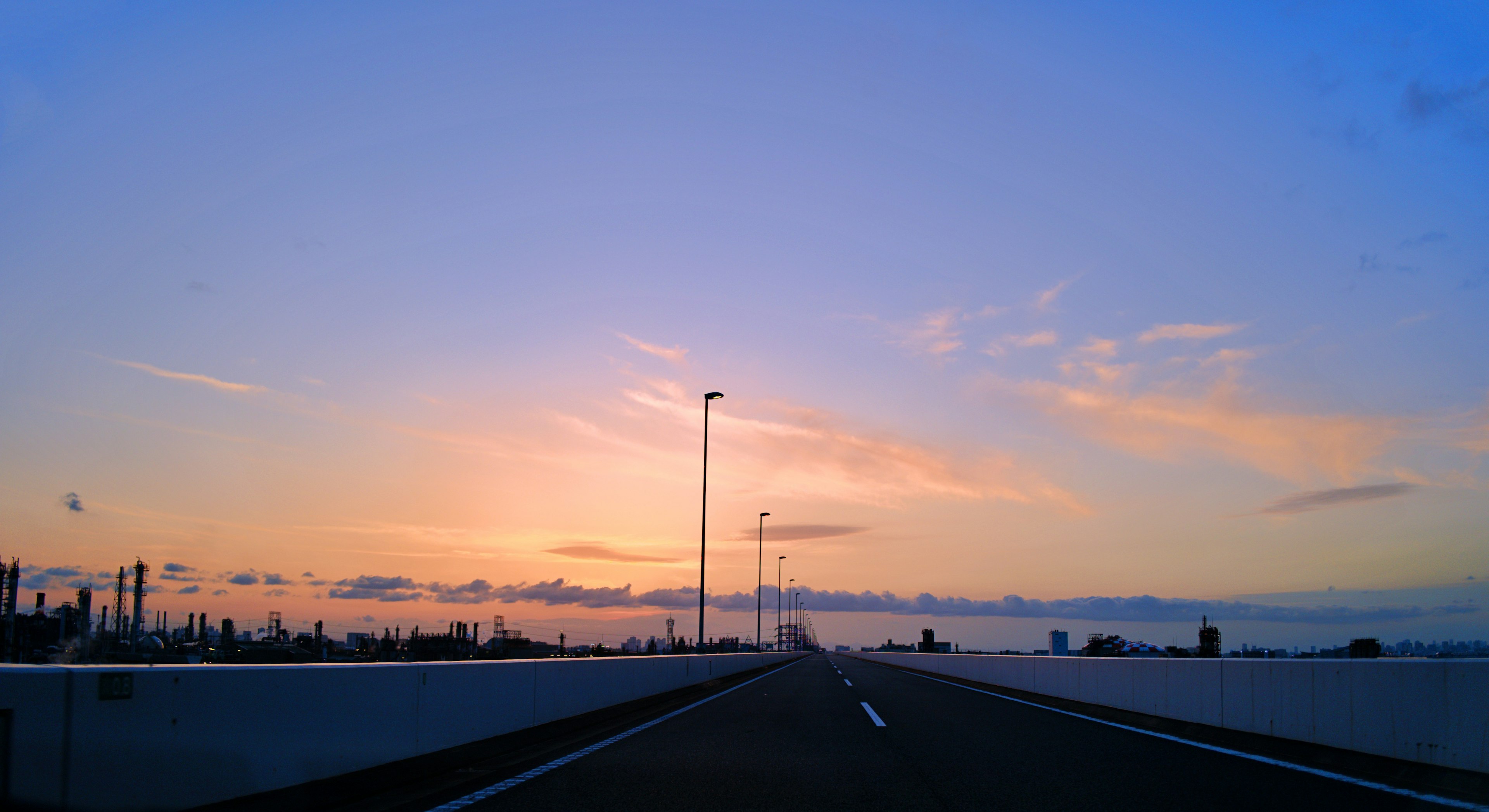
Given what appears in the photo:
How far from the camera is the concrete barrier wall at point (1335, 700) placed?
7633 millimetres

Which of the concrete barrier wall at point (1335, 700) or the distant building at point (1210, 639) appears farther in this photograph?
the distant building at point (1210, 639)

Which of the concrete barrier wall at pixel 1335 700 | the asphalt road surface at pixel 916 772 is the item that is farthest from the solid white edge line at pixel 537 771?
the concrete barrier wall at pixel 1335 700

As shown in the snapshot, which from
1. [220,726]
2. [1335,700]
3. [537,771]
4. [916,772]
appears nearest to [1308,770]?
[1335,700]

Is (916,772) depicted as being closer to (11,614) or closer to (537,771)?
(537,771)

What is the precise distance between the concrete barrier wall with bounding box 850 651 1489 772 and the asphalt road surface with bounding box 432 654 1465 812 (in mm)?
1139

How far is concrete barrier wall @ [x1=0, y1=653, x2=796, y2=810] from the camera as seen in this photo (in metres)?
4.98

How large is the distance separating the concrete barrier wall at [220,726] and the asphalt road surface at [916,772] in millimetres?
1403

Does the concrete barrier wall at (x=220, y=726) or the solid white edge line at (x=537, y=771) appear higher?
the concrete barrier wall at (x=220, y=726)

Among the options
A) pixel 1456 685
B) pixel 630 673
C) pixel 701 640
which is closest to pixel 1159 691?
pixel 1456 685

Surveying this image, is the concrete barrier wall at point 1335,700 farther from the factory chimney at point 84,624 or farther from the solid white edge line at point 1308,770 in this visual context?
the factory chimney at point 84,624

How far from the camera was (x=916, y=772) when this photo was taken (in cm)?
842

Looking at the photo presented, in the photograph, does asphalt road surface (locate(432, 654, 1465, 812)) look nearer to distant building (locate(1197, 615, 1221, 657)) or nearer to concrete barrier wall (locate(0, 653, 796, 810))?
concrete barrier wall (locate(0, 653, 796, 810))

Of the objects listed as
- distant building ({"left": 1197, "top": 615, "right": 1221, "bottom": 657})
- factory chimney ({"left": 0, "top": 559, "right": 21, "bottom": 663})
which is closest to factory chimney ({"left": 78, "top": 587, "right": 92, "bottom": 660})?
factory chimney ({"left": 0, "top": 559, "right": 21, "bottom": 663})

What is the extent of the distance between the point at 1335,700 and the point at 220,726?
34.4 feet
